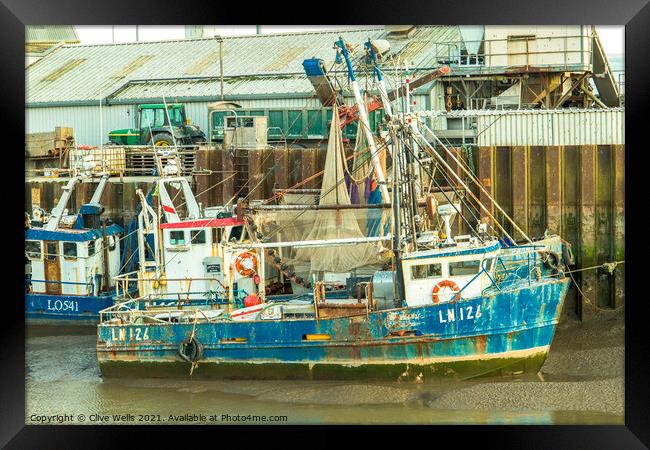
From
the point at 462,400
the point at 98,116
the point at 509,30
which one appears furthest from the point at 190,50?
the point at 462,400

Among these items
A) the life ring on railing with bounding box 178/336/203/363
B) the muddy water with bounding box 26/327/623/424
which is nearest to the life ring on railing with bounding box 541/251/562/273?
the muddy water with bounding box 26/327/623/424

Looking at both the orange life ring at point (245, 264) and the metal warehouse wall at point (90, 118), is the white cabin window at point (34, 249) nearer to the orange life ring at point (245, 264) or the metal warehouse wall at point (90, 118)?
the orange life ring at point (245, 264)

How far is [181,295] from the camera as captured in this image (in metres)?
21.8

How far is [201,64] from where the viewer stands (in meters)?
34.6

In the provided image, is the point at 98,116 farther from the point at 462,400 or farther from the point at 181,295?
A: the point at 462,400

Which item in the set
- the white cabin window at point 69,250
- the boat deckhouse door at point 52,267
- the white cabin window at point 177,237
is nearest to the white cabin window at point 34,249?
the boat deckhouse door at point 52,267

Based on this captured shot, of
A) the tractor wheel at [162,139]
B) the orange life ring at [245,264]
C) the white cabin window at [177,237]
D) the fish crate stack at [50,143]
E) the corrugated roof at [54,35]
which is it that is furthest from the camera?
the corrugated roof at [54,35]

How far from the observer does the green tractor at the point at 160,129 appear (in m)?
30.2

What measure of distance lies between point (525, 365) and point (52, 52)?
81.3ft

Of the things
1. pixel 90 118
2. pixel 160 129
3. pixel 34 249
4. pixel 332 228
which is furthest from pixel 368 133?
pixel 90 118

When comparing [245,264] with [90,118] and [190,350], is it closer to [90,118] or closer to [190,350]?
[190,350]

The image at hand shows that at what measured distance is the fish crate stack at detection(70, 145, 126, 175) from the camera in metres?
25.8

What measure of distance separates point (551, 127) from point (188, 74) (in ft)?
44.5

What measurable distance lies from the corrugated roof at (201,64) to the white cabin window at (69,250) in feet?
28.8
